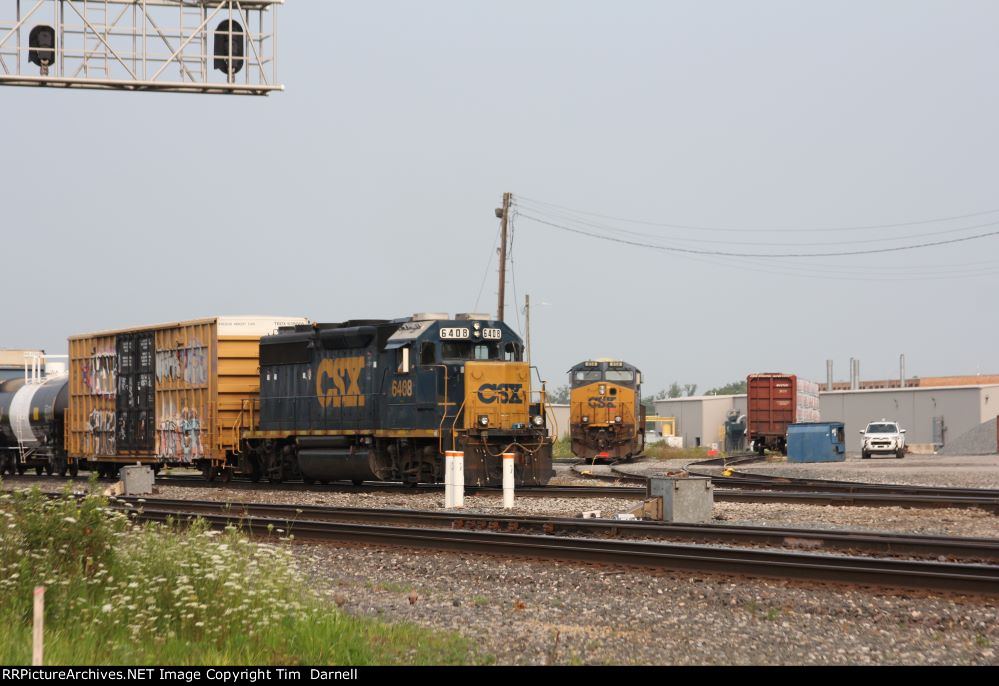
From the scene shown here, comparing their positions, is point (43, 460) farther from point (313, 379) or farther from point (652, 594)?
point (652, 594)

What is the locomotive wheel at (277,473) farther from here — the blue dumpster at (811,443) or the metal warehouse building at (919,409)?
the metal warehouse building at (919,409)

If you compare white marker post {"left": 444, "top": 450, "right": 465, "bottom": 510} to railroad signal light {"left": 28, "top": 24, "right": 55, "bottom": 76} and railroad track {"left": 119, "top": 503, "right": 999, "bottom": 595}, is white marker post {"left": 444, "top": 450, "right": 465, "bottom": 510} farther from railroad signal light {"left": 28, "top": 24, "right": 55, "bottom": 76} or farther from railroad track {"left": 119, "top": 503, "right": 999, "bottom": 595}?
railroad signal light {"left": 28, "top": 24, "right": 55, "bottom": 76}

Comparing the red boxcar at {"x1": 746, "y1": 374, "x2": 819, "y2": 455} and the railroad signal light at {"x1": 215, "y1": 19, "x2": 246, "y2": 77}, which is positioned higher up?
the railroad signal light at {"x1": 215, "y1": 19, "x2": 246, "y2": 77}

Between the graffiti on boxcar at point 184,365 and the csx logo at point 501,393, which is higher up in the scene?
the graffiti on boxcar at point 184,365

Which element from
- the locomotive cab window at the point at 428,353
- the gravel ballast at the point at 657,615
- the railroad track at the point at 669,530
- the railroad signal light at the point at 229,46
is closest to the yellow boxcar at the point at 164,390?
the locomotive cab window at the point at 428,353

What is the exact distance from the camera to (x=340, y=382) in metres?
26.7

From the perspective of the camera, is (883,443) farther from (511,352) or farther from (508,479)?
(508,479)

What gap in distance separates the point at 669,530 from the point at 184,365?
18.2 meters

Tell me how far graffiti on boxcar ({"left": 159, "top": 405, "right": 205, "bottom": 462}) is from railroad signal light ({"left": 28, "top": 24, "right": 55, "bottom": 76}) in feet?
43.0

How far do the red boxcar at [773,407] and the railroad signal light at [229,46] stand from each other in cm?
3716

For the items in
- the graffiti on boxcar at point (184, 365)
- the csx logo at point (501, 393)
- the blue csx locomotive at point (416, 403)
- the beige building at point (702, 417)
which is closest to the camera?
the blue csx locomotive at point (416, 403)

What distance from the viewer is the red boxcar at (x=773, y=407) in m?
52.3

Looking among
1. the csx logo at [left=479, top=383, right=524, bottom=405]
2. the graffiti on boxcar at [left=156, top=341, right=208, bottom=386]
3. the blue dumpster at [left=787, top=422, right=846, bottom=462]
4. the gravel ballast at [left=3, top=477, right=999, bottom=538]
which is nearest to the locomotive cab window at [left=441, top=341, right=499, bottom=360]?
the csx logo at [left=479, top=383, right=524, bottom=405]

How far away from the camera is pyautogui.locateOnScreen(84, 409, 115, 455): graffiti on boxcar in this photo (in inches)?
1330
